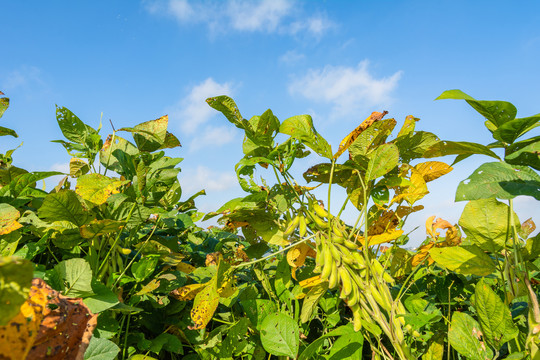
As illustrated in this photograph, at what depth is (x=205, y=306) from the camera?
107 cm

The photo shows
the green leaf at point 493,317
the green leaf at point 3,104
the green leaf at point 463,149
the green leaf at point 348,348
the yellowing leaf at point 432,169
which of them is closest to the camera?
the green leaf at point 463,149

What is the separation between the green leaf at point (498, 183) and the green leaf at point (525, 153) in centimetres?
2

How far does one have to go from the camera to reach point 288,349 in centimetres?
97

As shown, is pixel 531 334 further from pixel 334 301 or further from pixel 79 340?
pixel 79 340

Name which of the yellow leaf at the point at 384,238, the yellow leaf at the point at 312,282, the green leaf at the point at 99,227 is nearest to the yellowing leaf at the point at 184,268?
the green leaf at the point at 99,227

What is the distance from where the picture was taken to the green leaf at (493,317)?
0.88 m

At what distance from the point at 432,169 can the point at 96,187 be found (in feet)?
3.44

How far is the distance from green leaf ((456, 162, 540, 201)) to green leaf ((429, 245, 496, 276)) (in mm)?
294

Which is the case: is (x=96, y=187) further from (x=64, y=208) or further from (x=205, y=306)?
(x=205, y=306)

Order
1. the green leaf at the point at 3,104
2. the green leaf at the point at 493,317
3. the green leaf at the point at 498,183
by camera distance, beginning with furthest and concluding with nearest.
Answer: the green leaf at the point at 3,104
the green leaf at the point at 493,317
the green leaf at the point at 498,183

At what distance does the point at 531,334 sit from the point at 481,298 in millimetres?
164

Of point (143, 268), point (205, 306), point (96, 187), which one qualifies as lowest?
point (205, 306)

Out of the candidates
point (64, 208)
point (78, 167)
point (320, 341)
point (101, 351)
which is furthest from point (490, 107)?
point (78, 167)

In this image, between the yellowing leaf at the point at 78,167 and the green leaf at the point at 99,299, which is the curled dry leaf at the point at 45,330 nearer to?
the green leaf at the point at 99,299
